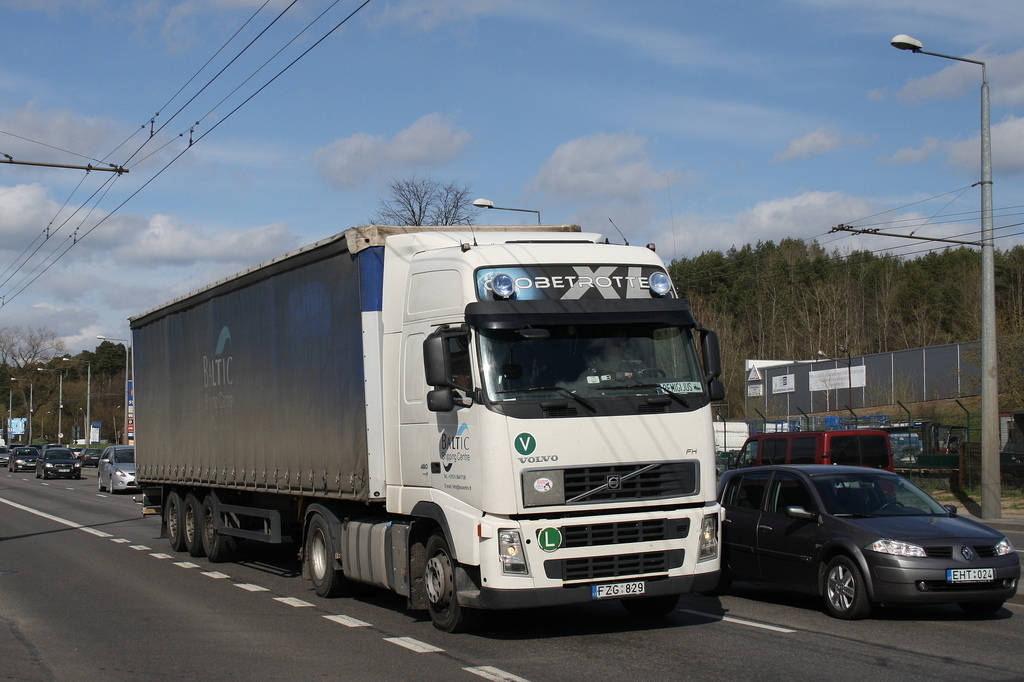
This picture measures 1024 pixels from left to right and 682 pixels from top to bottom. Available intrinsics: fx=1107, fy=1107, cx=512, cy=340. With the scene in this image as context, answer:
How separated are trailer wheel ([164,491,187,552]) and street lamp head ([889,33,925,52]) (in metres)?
15.5

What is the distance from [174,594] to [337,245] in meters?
4.57

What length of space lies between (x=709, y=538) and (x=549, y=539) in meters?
1.46

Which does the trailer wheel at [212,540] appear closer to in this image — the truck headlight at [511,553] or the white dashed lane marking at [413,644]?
the white dashed lane marking at [413,644]

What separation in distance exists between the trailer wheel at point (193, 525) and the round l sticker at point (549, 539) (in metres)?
8.94

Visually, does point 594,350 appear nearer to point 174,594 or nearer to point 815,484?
point 815,484

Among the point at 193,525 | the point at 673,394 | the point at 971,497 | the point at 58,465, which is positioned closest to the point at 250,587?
the point at 193,525

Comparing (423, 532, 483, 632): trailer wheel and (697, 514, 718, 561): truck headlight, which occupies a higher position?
(697, 514, 718, 561): truck headlight

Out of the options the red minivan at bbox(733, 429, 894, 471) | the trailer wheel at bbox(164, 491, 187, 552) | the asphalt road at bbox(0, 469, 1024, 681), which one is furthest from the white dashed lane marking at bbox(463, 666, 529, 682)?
the red minivan at bbox(733, 429, 894, 471)

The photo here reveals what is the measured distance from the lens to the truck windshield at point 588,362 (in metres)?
8.81

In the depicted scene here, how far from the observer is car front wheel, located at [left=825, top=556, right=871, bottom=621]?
979 cm

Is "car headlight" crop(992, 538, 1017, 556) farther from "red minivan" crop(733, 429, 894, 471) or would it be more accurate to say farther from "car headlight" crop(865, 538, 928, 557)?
"red minivan" crop(733, 429, 894, 471)

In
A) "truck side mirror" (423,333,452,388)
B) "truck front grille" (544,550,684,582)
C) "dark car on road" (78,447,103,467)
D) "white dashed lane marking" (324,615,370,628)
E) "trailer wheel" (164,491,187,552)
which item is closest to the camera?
"truck front grille" (544,550,684,582)

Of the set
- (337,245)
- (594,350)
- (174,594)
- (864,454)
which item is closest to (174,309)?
(174,594)

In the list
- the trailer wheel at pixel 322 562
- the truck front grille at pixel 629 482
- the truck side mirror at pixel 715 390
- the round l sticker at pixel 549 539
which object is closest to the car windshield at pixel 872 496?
the truck side mirror at pixel 715 390
